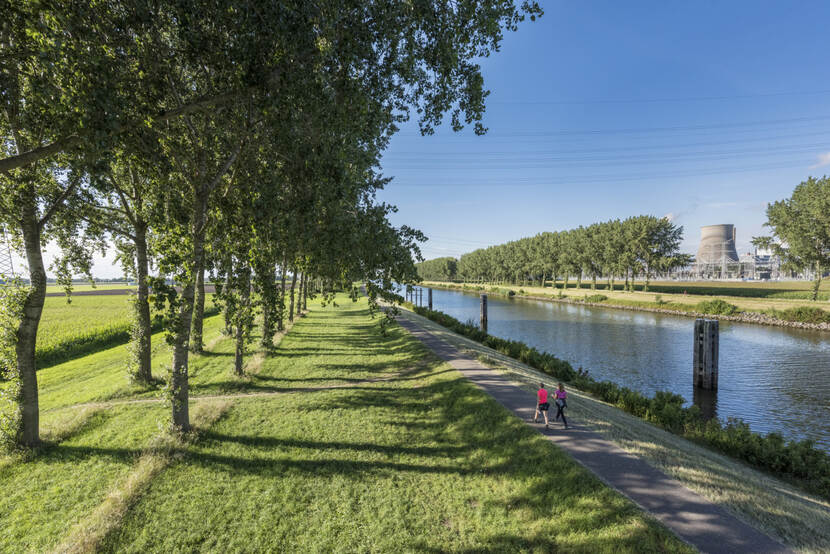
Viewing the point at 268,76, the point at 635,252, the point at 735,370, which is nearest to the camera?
the point at 268,76

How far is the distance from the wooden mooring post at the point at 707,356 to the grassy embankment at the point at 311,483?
15102 mm

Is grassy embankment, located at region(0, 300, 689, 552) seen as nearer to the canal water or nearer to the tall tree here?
the canal water

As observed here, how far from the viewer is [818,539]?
4992 millimetres

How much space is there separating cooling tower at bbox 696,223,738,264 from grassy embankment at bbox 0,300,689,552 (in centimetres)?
22818

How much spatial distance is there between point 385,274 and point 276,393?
6.44 m

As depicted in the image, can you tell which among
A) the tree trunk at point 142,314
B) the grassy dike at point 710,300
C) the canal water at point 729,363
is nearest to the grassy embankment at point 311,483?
the tree trunk at point 142,314

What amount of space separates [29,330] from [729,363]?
34217 mm

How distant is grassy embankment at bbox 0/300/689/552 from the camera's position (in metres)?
5.50

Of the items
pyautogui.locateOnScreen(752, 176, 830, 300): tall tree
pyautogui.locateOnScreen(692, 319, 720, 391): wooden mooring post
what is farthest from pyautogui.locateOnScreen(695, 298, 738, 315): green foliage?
pyautogui.locateOnScreen(692, 319, 720, 391): wooden mooring post

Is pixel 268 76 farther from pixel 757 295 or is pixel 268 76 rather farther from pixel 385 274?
pixel 757 295

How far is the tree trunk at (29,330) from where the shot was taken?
7.85 m

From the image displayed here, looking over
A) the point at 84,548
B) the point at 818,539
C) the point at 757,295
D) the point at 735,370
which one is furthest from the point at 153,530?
the point at 757,295

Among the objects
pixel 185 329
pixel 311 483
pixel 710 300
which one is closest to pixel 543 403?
pixel 311 483

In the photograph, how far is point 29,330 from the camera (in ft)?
26.0
